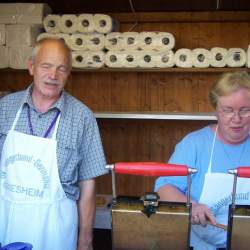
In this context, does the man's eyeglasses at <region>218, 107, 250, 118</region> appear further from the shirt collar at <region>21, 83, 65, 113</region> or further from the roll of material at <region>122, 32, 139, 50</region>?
the roll of material at <region>122, 32, 139, 50</region>

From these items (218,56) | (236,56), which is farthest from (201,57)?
(236,56)

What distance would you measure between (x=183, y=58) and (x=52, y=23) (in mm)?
866

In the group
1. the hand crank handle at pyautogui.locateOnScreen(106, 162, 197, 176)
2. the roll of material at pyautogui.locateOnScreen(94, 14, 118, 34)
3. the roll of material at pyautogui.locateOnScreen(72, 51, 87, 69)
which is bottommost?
the hand crank handle at pyautogui.locateOnScreen(106, 162, 197, 176)

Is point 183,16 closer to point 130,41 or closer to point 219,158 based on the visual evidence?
point 130,41

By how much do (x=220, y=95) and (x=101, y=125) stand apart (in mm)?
1834

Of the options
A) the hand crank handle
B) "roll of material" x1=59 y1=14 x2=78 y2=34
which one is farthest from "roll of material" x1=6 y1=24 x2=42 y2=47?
the hand crank handle

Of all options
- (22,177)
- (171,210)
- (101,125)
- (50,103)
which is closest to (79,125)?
(50,103)

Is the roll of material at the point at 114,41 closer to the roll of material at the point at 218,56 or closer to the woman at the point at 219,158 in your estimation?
the roll of material at the point at 218,56

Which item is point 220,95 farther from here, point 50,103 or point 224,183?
point 50,103

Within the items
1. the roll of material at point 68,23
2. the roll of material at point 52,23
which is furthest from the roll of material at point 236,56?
the roll of material at point 52,23

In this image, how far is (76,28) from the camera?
2.80 m

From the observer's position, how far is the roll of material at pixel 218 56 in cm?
273

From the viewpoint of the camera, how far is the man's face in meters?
1.67

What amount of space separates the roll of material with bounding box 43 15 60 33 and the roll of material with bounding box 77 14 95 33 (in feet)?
0.47
